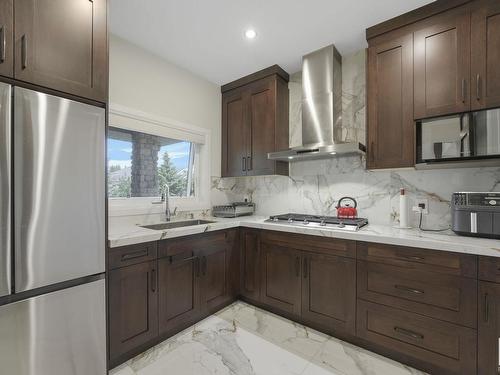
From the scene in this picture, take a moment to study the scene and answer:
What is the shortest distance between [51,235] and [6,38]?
0.98 metres

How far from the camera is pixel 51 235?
129 cm

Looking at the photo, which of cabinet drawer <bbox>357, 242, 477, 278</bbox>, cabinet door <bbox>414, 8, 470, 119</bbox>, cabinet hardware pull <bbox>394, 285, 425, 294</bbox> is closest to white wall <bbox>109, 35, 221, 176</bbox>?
cabinet drawer <bbox>357, 242, 477, 278</bbox>

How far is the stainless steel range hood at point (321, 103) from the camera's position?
2395 millimetres

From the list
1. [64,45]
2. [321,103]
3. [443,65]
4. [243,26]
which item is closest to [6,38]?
[64,45]

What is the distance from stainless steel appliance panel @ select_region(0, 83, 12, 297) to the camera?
1.15 m

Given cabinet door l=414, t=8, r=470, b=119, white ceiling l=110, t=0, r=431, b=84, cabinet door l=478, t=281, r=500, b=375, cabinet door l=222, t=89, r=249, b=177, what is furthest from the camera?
cabinet door l=222, t=89, r=249, b=177

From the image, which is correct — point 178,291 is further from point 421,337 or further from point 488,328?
point 488,328

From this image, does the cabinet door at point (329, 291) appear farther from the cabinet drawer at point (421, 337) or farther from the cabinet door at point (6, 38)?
the cabinet door at point (6, 38)

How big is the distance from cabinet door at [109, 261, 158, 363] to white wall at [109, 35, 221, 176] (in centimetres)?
149

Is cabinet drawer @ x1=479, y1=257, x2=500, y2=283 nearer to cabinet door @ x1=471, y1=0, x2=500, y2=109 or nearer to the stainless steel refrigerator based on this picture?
cabinet door @ x1=471, y1=0, x2=500, y2=109

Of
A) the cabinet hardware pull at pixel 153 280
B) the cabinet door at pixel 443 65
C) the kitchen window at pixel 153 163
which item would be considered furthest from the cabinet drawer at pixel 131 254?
the cabinet door at pixel 443 65

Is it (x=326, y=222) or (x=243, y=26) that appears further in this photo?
(x=326, y=222)

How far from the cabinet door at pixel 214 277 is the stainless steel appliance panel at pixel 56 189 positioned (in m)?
0.96

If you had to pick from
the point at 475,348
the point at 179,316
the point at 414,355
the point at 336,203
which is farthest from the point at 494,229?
the point at 179,316
